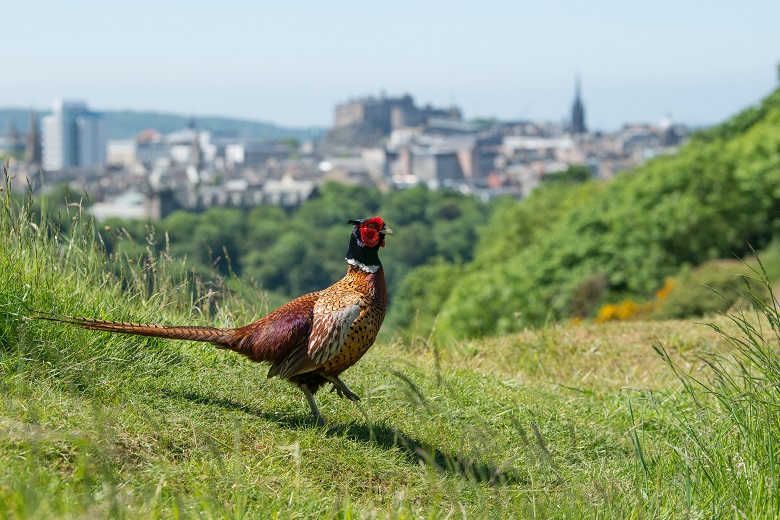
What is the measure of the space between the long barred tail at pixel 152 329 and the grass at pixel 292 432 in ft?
0.57

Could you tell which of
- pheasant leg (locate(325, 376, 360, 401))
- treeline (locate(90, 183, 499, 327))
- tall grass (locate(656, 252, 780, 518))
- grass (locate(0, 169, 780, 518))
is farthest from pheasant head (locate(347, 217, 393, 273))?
treeline (locate(90, 183, 499, 327))

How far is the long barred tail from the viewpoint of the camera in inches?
194

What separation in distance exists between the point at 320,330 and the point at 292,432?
0.50 metres

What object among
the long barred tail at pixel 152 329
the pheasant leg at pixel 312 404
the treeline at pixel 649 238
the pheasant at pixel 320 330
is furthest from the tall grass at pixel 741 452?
the treeline at pixel 649 238

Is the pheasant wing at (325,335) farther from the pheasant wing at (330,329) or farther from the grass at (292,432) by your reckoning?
the grass at (292,432)

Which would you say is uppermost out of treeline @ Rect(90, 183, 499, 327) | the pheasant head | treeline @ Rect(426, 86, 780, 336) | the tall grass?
the pheasant head

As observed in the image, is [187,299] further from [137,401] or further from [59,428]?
[59,428]

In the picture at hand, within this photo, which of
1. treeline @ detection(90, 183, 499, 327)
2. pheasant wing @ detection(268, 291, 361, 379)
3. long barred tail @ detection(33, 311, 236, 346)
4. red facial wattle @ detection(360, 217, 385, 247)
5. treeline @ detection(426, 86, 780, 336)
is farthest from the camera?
treeline @ detection(90, 183, 499, 327)

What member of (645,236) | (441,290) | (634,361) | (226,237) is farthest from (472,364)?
(226,237)

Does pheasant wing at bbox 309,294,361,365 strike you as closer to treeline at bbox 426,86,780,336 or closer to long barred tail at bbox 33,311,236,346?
long barred tail at bbox 33,311,236,346

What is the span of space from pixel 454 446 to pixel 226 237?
105063 millimetres

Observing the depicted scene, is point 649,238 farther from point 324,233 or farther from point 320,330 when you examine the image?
point 324,233

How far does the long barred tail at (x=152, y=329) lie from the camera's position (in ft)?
16.1

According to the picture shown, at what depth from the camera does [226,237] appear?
10900 cm
